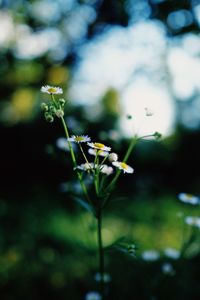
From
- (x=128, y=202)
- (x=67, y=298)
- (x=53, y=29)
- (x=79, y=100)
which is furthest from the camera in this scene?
(x=79, y=100)

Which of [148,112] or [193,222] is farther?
[193,222]

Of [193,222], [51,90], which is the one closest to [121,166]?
[51,90]

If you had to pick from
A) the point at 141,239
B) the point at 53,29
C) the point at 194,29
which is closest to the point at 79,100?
the point at 53,29

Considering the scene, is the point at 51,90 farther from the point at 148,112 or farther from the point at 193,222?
the point at 193,222

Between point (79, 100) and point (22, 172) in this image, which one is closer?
point (22, 172)

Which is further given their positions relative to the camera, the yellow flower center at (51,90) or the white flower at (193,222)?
the white flower at (193,222)

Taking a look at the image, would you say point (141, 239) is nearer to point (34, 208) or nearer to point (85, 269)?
point (85, 269)

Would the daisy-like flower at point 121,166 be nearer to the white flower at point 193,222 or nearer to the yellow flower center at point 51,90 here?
the yellow flower center at point 51,90

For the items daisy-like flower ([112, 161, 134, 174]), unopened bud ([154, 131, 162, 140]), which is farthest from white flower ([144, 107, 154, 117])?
daisy-like flower ([112, 161, 134, 174])

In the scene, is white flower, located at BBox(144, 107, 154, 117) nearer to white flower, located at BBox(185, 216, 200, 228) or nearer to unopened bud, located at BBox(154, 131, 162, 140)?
unopened bud, located at BBox(154, 131, 162, 140)

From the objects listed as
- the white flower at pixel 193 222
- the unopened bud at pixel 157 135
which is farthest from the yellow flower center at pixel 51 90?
the white flower at pixel 193 222

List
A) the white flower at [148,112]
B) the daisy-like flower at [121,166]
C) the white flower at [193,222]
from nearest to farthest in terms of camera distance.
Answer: the daisy-like flower at [121,166] < the white flower at [148,112] < the white flower at [193,222]
